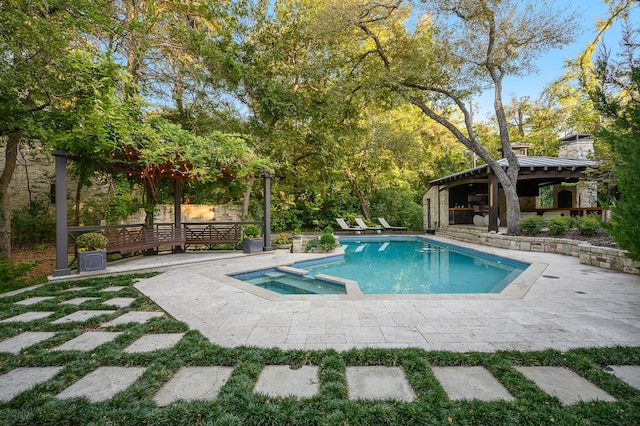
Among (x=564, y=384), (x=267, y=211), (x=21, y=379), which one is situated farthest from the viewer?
(x=267, y=211)

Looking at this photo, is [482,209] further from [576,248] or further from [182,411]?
[182,411]

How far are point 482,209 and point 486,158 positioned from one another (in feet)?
16.6

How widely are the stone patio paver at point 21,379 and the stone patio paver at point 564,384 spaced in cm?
364

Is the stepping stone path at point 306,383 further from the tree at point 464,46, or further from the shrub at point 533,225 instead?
the tree at point 464,46

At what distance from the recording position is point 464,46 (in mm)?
9961

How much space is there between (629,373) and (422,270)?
5.52 m

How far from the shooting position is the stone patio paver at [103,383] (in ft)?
6.31

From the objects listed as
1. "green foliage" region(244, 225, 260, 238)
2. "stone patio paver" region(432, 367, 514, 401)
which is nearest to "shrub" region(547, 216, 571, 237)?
"stone patio paver" region(432, 367, 514, 401)

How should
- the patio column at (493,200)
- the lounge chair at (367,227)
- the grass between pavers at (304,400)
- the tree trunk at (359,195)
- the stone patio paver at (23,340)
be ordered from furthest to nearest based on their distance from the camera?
the tree trunk at (359,195), the lounge chair at (367,227), the patio column at (493,200), the stone patio paver at (23,340), the grass between pavers at (304,400)

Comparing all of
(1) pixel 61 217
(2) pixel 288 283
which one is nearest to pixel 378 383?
(2) pixel 288 283

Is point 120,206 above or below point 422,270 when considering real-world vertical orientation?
above

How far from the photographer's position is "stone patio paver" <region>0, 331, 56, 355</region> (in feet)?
8.57

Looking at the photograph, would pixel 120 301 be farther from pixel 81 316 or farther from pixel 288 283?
pixel 288 283

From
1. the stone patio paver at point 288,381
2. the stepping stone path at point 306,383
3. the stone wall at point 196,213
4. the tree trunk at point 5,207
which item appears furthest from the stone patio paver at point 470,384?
the stone wall at point 196,213
